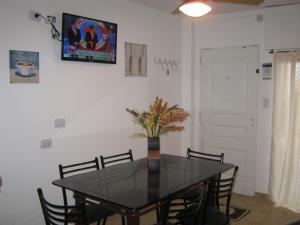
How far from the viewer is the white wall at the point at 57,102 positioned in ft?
9.75

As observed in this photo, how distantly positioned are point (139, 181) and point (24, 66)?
1.54 meters

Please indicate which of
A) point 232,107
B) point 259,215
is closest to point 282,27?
point 232,107

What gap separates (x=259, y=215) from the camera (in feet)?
12.9

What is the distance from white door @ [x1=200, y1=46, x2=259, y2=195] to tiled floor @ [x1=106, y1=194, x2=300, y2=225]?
26cm

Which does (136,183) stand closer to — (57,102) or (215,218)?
(215,218)

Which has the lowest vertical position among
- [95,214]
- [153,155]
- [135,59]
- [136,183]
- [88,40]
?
[95,214]

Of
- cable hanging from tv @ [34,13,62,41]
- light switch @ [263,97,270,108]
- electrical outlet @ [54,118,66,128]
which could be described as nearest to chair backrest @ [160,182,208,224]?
electrical outlet @ [54,118,66,128]

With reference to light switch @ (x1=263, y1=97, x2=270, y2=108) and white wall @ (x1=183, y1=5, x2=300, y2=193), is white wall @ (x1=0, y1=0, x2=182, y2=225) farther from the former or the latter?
light switch @ (x1=263, y1=97, x2=270, y2=108)

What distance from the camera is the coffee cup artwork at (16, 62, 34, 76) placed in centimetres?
301

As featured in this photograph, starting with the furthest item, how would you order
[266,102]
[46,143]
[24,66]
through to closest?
1. [266,102]
2. [46,143]
3. [24,66]

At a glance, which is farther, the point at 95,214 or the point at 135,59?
the point at 135,59

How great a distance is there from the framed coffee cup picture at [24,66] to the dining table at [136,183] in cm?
108

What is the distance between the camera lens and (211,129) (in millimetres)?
5008

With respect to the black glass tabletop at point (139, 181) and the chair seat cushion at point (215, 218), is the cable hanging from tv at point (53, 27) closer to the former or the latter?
the black glass tabletop at point (139, 181)
